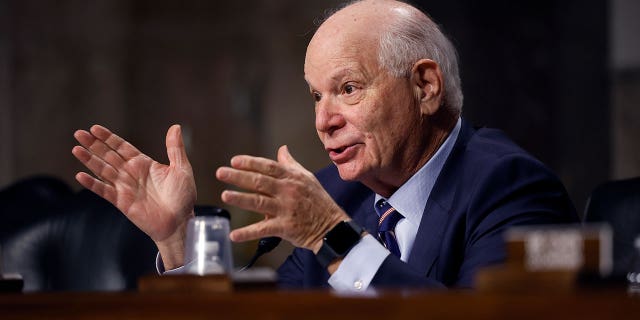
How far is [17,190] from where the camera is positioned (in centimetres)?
295

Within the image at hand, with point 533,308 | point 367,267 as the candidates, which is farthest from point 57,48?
point 533,308

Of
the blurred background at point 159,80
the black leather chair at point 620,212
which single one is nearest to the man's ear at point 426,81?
the black leather chair at point 620,212

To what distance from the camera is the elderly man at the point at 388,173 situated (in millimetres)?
1924

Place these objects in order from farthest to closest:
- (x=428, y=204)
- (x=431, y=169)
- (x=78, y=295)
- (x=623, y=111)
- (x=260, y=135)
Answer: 1. (x=260, y=135)
2. (x=623, y=111)
3. (x=431, y=169)
4. (x=428, y=204)
5. (x=78, y=295)

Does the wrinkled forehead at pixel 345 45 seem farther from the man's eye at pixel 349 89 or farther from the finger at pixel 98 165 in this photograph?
the finger at pixel 98 165

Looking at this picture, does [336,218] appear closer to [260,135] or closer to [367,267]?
[367,267]

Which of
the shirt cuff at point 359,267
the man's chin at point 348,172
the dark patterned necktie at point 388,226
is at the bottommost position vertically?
the dark patterned necktie at point 388,226

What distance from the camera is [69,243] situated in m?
2.75

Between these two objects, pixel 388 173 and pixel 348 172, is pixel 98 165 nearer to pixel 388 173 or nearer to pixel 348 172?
pixel 348 172

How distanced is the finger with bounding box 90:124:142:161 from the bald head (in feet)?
1.60

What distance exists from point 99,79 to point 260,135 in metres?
0.76

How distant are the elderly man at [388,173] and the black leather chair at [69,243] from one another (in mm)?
478

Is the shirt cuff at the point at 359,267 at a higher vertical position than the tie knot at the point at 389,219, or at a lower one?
higher

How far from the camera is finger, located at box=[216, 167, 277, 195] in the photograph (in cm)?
160
